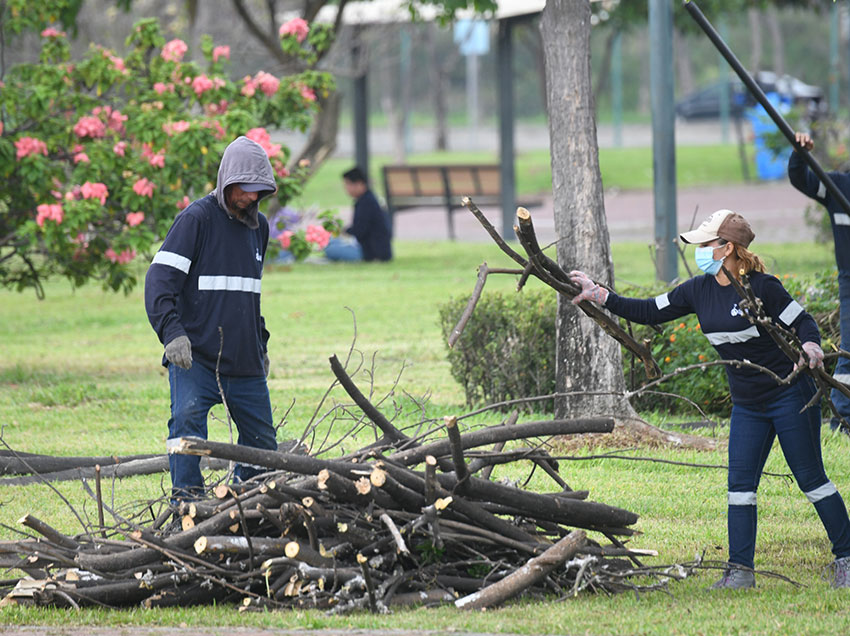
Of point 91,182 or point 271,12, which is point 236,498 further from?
point 271,12

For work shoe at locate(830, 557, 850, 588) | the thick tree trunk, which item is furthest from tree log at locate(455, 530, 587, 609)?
the thick tree trunk

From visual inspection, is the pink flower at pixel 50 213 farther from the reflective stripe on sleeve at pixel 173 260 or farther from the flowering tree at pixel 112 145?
the reflective stripe on sleeve at pixel 173 260

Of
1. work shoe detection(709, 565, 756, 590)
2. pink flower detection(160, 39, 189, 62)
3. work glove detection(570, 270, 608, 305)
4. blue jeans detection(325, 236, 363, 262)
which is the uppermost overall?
pink flower detection(160, 39, 189, 62)

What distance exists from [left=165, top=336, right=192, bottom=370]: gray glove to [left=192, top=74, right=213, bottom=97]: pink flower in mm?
5977

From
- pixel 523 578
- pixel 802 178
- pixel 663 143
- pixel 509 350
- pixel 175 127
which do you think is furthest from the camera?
pixel 663 143

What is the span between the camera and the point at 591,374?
812 centimetres

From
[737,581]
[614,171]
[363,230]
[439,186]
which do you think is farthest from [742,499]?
[614,171]

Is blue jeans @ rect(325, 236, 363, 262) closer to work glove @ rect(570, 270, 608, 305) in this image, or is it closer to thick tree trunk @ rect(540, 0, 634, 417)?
thick tree trunk @ rect(540, 0, 634, 417)

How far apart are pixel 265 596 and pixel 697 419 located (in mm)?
4592

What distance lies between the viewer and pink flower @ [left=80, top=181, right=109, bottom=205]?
1044 centimetres

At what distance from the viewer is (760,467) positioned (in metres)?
5.45

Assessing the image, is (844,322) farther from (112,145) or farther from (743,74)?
(112,145)

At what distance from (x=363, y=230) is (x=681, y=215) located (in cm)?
823

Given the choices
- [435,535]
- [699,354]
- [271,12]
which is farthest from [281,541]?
[271,12]
